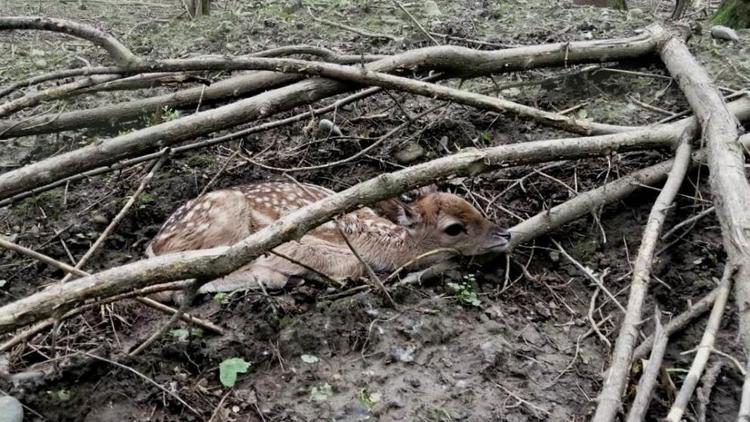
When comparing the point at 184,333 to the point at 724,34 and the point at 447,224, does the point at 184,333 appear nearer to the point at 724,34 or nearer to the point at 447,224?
the point at 447,224

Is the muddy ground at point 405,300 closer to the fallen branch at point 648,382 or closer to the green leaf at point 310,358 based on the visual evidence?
the green leaf at point 310,358

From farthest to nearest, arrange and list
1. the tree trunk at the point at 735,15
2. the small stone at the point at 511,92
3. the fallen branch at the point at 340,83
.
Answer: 1. the tree trunk at the point at 735,15
2. the small stone at the point at 511,92
3. the fallen branch at the point at 340,83

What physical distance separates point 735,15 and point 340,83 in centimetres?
427

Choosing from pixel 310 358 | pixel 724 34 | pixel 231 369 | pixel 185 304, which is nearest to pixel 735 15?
pixel 724 34

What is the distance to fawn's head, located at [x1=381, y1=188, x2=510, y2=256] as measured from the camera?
4410 mm

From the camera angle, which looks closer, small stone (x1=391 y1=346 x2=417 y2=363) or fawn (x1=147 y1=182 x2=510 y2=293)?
small stone (x1=391 y1=346 x2=417 y2=363)

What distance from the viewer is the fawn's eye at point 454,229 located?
460cm

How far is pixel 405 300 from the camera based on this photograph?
4.16 metres

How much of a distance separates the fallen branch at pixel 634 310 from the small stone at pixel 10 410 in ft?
8.20

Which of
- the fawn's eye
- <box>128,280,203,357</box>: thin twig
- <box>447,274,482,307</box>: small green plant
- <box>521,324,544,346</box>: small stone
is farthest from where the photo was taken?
the fawn's eye

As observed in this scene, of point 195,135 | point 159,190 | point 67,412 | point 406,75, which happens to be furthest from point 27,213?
point 406,75

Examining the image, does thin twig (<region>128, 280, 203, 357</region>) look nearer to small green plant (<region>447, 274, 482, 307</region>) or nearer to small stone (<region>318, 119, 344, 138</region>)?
small green plant (<region>447, 274, 482, 307</region>)

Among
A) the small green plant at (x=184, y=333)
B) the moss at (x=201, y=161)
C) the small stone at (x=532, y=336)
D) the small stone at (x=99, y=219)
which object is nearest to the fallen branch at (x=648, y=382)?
the small stone at (x=532, y=336)

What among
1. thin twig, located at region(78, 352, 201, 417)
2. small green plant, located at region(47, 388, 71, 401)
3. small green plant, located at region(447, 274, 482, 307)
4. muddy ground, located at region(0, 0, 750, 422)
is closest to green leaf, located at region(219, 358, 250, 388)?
muddy ground, located at region(0, 0, 750, 422)
